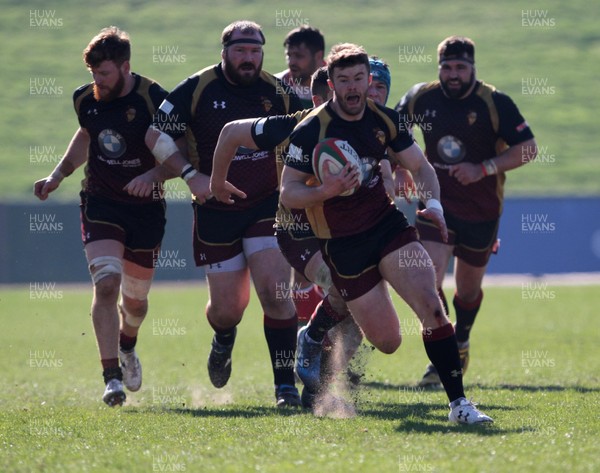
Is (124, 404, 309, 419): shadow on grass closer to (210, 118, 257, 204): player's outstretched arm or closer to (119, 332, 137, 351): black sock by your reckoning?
(119, 332, 137, 351): black sock

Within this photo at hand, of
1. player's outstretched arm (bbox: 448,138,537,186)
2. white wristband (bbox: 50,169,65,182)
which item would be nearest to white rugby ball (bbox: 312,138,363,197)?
player's outstretched arm (bbox: 448,138,537,186)

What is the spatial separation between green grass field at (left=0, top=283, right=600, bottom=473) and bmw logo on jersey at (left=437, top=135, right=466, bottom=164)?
2028 mm

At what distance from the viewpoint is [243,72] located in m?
8.66

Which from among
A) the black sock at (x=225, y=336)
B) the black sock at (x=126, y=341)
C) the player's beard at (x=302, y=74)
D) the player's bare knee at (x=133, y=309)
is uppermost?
the player's beard at (x=302, y=74)

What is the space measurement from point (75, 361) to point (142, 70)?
1084 inches

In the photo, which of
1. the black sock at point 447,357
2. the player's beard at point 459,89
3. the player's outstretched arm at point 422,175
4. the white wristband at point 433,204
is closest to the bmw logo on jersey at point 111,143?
the player's outstretched arm at point 422,175

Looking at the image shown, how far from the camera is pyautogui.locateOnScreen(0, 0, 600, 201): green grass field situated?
3575cm

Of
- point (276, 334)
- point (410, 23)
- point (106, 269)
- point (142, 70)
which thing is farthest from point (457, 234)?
point (410, 23)

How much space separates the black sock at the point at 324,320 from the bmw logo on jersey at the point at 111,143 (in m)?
2.05

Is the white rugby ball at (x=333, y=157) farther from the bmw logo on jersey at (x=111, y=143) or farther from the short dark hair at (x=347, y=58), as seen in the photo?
the bmw logo on jersey at (x=111, y=143)

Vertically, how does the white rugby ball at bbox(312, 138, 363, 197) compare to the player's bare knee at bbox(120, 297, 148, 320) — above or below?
above

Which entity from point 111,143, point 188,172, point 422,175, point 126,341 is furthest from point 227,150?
point 126,341

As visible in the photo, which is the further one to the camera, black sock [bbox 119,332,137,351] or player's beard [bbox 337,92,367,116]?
black sock [bbox 119,332,137,351]

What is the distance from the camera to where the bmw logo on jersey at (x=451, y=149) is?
33.2ft
